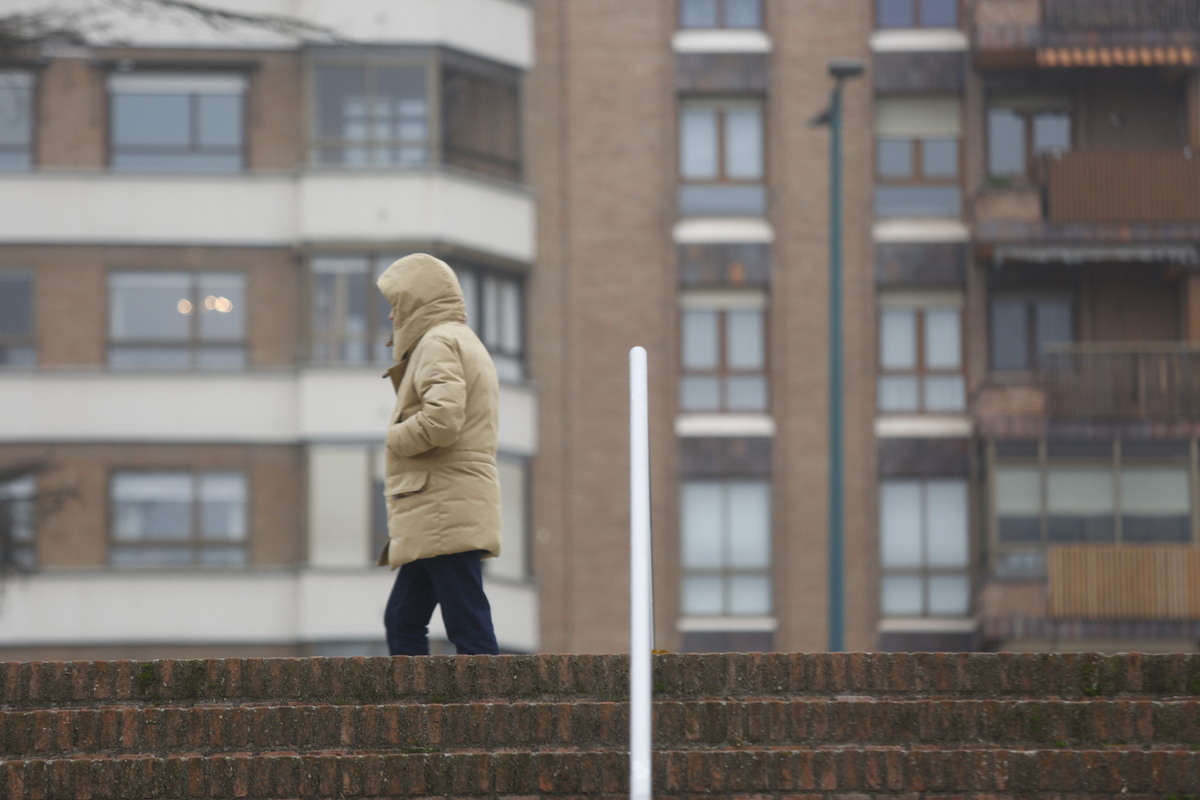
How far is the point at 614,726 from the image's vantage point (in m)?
7.48

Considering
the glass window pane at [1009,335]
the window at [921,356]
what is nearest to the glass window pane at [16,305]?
the window at [921,356]

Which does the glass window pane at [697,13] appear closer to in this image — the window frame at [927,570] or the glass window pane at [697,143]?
the glass window pane at [697,143]

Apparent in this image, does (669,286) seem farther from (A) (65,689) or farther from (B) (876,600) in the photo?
(A) (65,689)

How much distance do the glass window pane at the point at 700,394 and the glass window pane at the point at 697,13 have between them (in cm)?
531

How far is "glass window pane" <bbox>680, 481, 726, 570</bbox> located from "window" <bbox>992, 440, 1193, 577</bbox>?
4.00 m

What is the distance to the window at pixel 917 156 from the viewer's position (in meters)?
33.2

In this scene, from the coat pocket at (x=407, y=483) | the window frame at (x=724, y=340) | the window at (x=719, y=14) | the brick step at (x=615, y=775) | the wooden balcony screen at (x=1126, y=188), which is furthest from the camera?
the window at (x=719, y=14)

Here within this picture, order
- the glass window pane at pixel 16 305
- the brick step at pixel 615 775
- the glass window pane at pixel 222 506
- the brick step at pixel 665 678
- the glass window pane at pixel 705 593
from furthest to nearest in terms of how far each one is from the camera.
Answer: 1. the glass window pane at pixel 705 593
2. the glass window pane at pixel 16 305
3. the glass window pane at pixel 222 506
4. the brick step at pixel 665 678
5. the brick step at pixel 615 775

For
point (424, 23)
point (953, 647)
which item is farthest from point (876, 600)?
point (424, 23)

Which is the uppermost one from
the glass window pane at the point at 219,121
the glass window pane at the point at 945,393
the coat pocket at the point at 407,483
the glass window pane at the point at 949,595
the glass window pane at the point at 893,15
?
the glass window pane at the point at 893,15

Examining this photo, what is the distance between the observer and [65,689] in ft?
26.0

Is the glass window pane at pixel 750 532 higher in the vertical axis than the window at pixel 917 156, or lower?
lower

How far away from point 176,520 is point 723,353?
27.3 ft

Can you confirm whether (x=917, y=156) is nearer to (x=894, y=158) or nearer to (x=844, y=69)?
(x=894, y=158)
